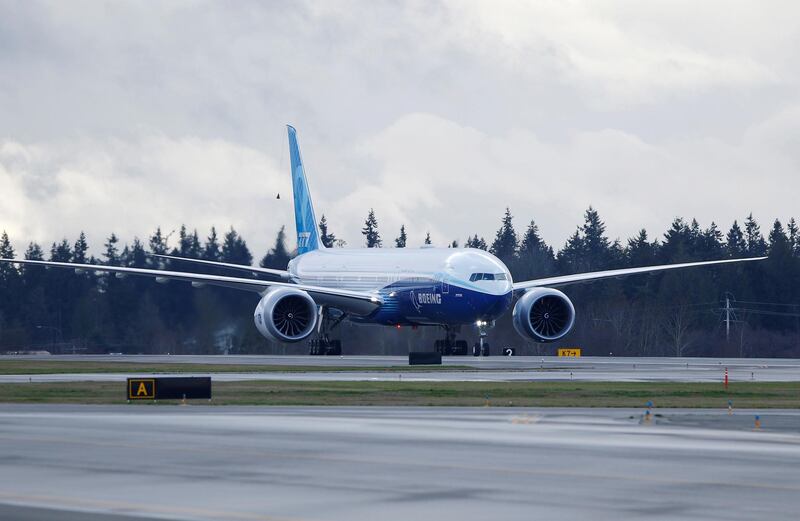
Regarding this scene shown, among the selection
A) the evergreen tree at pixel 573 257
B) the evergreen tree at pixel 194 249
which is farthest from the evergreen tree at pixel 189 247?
the evergreen tree at pixel 573 257

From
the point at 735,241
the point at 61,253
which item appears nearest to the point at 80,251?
the point at 61,253

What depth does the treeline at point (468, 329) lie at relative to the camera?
3351 inches

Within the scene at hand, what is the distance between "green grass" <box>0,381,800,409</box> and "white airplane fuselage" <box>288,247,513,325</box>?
72.9 feet

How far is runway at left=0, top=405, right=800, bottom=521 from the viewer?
53.2ft

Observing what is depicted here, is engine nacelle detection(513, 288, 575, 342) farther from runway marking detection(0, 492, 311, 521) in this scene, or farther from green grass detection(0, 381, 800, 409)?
runway marking detection(0, 492, 311, 521)

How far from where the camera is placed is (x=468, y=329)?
95562 millimetres

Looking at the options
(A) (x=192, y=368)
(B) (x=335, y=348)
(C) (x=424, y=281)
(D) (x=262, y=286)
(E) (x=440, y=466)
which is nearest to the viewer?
(E) (x=440, y=466)

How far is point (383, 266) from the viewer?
74.2m

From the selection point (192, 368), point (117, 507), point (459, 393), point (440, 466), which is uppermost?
point (192, 368)

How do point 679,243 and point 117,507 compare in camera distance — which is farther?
point 679,243

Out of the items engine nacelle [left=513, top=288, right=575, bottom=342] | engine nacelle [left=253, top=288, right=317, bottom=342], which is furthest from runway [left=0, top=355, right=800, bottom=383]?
engine nacelle [left=513, top=288, right=575, bottom=342]

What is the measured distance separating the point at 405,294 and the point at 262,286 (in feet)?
23.8

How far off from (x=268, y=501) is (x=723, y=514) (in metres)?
5.21

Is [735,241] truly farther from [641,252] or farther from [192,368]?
[192,368]
